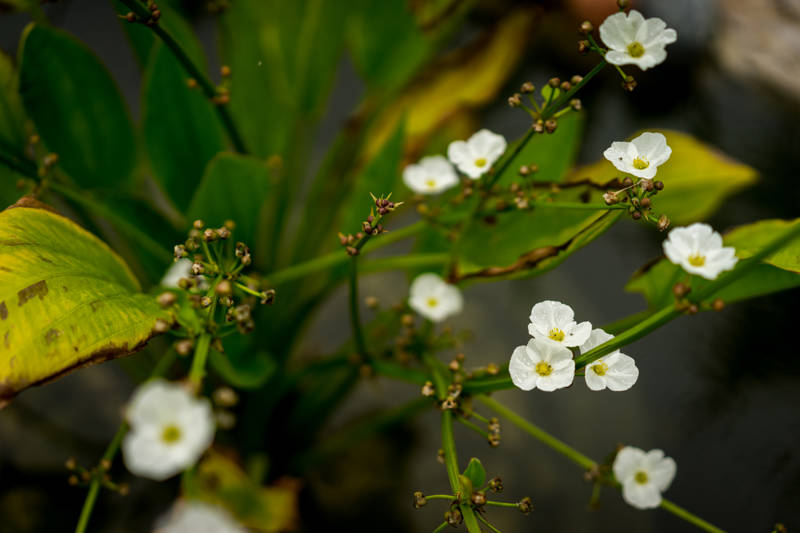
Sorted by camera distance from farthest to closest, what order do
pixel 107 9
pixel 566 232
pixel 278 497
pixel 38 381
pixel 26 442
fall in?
pixel 107 9 < pixel 26 442 < pixel 278 497 < pixel 566 232 < pixel 38 381

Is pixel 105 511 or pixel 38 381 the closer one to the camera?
pixel 38 381

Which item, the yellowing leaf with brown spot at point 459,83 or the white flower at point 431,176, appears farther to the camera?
the yellowing leaf with brown spot at point 459,83

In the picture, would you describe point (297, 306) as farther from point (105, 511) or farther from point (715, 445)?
point (715, 445)

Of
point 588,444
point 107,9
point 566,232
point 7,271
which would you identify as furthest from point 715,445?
point 107,9

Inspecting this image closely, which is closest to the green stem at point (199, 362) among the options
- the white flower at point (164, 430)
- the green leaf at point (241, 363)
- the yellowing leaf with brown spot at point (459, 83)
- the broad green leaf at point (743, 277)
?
the white flower at point (164, 430)

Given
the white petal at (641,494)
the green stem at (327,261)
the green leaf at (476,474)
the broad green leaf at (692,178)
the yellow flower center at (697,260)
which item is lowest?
the white petal at (641,494)

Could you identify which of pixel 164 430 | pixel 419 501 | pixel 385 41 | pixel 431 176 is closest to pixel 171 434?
pixel 164 430

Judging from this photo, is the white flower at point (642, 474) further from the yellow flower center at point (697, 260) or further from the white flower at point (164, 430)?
the white flower at point (164, 430)
